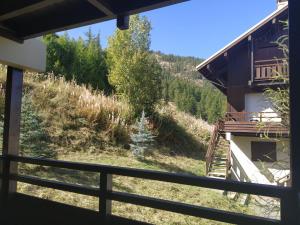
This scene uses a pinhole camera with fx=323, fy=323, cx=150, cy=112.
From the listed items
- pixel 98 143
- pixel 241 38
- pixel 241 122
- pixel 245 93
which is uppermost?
pixel 241 38

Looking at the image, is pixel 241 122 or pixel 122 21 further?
pixel 241 122

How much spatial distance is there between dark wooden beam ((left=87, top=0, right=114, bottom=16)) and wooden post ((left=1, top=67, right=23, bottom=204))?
1.58 m

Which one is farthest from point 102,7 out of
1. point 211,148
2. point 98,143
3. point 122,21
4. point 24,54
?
point 211,148

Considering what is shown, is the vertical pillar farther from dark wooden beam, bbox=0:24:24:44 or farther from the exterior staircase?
the exterior staircase

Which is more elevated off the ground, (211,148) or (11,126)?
(11,126)

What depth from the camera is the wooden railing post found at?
8.08 ft

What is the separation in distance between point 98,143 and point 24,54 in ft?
18.0

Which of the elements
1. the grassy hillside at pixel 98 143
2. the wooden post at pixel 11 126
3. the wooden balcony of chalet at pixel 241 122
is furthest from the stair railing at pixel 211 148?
the wooden post at pixel 11 126

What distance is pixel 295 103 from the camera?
5.41ft

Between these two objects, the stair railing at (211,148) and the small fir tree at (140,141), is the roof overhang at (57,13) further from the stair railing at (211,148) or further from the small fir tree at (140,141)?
the stair railing at (211,148)

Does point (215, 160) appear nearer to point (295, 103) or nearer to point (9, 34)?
point (9, 34)

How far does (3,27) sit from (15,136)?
3.79 feet

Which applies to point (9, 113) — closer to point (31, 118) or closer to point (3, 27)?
point (3, 27)

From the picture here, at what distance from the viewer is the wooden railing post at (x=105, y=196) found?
246cm
